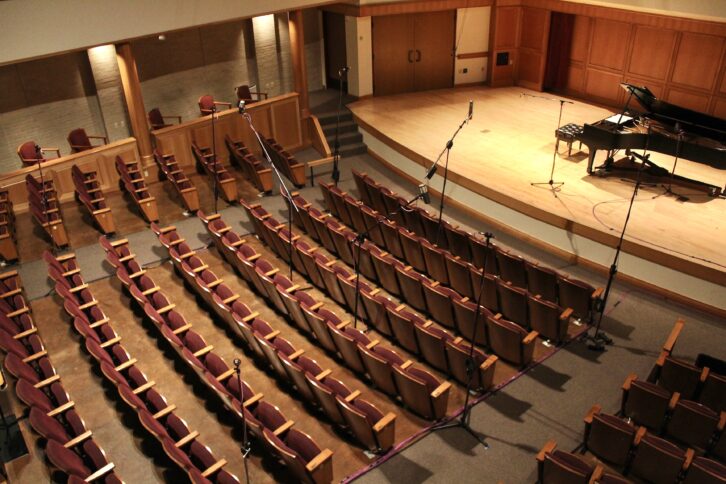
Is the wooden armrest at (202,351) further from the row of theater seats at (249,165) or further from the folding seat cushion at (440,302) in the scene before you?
the row of theater seats at (249,165)

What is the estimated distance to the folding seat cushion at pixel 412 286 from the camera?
10.6ft

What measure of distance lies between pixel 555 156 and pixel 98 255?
344 centimetres

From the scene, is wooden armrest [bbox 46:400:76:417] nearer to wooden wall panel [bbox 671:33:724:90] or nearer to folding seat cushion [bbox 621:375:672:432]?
folding seat cushion [bbox 621:375:672:432]

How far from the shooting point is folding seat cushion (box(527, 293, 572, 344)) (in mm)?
2955

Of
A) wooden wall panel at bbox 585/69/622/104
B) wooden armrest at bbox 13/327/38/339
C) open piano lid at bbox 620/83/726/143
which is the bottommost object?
wooden armrest at bbox 13/327/38/339

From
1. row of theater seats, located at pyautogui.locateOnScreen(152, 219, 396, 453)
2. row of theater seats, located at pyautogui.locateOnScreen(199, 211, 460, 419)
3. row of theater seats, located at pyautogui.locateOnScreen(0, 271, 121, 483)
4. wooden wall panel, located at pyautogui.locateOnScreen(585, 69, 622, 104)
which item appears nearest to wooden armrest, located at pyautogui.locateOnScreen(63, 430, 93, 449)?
row of theater seats, located at pyautogui.locateOnScreen(0, 271, 121, 483)

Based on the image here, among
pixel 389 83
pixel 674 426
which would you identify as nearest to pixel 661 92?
pixel 389 83

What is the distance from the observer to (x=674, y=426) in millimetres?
2424

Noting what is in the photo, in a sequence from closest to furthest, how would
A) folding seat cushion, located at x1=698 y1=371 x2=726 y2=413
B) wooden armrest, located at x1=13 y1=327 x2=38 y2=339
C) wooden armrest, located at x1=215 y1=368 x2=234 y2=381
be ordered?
folding seat cushion, located at x1=698 y1=371 x2=726 y2=413
wooden armrest, located at x1=215 y1=368 x2=234 y2=381
wooden armrest, located at x1=13 y1=327 x2=38 y2=339

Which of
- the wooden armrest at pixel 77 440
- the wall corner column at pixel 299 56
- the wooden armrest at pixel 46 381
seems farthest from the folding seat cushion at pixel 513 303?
the wall corner column at pixel 299 56

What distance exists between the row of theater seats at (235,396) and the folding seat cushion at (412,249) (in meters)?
1.37

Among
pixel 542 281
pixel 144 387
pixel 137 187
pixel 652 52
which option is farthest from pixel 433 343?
pixel 652 52

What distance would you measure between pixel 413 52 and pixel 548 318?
405cm

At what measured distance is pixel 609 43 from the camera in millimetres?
5660
